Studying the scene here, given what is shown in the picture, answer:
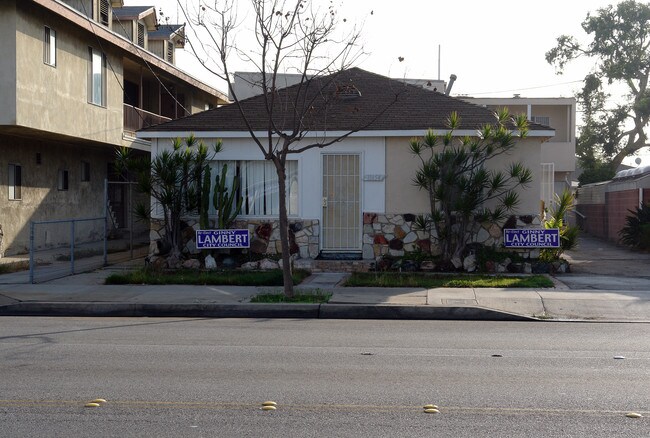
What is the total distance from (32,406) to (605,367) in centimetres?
608

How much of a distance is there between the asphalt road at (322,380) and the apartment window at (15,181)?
37.1 ft

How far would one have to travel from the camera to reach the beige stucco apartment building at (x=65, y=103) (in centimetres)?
2042

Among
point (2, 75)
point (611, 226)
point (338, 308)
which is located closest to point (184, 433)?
point (338, 308)

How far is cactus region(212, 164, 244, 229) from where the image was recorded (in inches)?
755

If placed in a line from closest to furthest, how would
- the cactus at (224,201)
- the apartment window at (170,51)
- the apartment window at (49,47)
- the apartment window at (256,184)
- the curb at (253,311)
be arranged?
the curb at (253,311) → the cactus at (224,201) → the apartment window at (256,184) → the apartment window at (49,47) → the apartment window at (170,51)

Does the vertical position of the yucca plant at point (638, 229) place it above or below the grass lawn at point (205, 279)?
above

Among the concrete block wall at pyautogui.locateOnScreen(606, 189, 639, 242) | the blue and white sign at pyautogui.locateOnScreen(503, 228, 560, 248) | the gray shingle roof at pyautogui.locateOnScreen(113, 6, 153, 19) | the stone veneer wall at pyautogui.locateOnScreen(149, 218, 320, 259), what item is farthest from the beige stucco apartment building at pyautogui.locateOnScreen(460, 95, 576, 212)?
the stone veneer wall at pyautogui.locateOnScreen(149, 218, 320, 259)

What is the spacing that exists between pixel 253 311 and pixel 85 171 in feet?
52.5

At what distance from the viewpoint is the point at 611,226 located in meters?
29.5

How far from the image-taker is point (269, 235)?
19688 mm

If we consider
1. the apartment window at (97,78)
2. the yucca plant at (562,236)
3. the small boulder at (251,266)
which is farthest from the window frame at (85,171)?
the yucca plant at (562,236)

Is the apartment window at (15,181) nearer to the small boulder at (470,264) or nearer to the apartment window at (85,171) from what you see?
the apartment window at (85,171)

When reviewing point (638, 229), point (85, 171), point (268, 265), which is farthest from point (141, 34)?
point (638, 229)

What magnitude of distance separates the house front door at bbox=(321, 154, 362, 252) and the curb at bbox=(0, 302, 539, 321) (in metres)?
5.55
